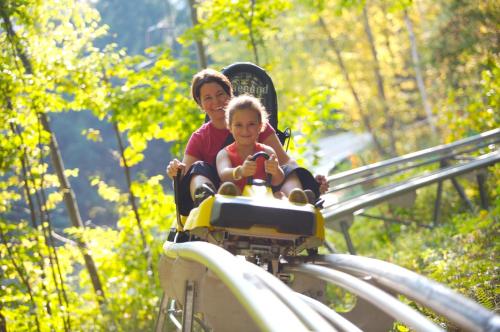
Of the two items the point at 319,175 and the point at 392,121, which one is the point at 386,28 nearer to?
the point at 392,121

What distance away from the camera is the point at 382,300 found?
2113 mm

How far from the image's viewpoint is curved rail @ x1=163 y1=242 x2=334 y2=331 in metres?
1.83

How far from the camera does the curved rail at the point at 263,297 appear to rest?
1830 mm

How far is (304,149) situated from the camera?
7.75 metres

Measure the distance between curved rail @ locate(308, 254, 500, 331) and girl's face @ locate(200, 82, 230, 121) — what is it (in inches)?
64.8

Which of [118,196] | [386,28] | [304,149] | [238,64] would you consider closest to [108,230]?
[118,196]

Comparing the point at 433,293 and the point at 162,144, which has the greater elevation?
the point at 162,144

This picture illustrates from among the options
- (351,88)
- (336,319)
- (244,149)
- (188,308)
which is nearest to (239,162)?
(244,149)

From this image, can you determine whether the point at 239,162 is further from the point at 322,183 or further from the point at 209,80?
the point at 209,80

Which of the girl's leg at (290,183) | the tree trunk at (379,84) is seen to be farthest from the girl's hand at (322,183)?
the tree trunk at (379,84)

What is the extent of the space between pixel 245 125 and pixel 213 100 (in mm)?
684

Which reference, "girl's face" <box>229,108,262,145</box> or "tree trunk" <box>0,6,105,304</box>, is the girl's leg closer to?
"girl's face" <box>229,108,262,145</box>

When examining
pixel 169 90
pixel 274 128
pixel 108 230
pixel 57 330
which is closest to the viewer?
pixel 274 128

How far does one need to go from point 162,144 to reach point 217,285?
130ft
